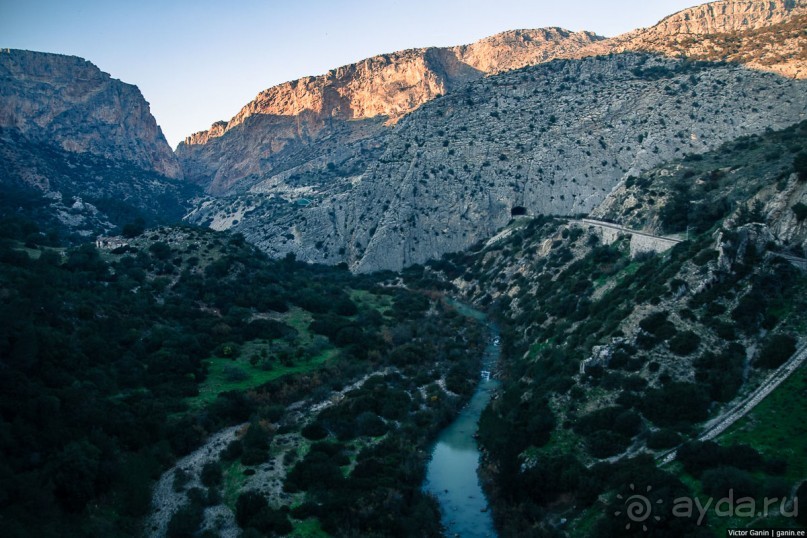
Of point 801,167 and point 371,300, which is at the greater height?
point 801,167

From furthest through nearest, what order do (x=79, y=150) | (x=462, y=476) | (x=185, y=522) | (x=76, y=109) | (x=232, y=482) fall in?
(x=76, y=109) → (x=79, y=150) → (x=462, y=476) → (x=232, y=482) → (x=185, y=522)

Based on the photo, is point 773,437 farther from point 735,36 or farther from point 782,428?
point 735,36

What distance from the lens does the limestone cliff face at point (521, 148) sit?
75.1 m

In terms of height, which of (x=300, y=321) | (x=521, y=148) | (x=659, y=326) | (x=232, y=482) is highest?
(x=521, y=148)

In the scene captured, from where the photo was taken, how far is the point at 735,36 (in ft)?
301

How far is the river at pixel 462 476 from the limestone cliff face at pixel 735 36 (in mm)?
61513

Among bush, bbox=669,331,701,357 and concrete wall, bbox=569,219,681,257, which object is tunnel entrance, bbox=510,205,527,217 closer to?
concrete wall, bbox=569,219,681,257

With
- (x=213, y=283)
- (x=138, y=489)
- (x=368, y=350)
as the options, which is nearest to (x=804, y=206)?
(x=368, y=350)

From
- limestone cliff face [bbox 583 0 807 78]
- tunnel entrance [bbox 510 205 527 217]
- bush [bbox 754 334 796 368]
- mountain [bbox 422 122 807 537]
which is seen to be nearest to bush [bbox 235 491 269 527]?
mountain [bbox 422 122 807 537]

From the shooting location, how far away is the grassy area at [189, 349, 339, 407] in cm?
4035

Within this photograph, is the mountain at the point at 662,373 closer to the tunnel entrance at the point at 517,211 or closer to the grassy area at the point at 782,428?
the grassy area at the point at 782,428

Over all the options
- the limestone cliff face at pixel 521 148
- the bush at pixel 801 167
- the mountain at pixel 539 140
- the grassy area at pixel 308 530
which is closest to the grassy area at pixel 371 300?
the limestone cliff face at pixel 521 148

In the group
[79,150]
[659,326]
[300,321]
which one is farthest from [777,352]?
[79,150]

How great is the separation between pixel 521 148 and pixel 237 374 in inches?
2439
